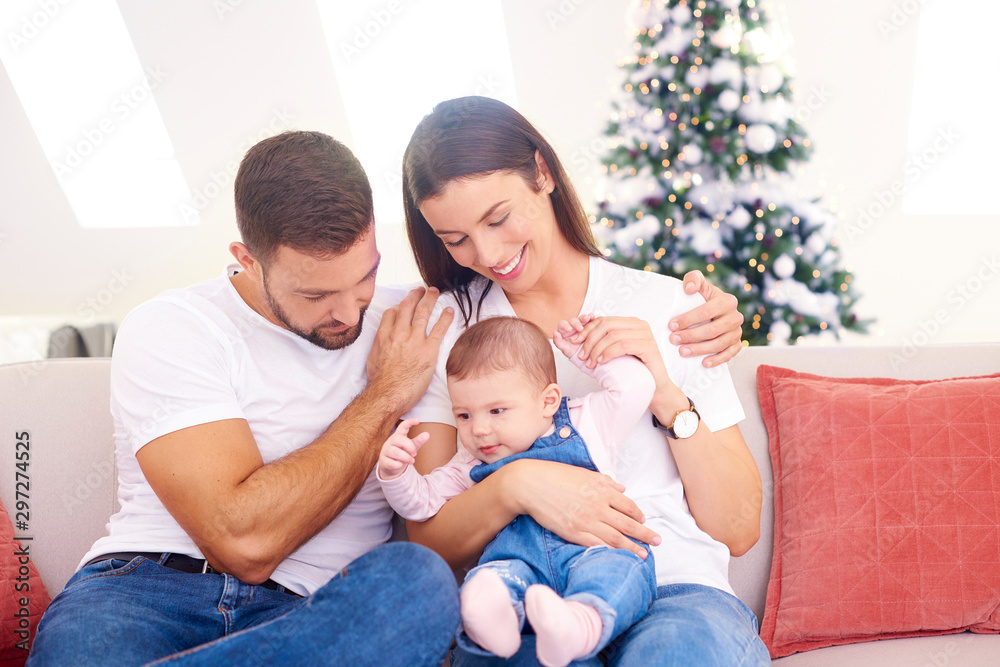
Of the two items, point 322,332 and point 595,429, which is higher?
point 322,332

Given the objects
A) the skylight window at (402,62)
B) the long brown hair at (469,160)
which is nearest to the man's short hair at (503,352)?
the long brown hair at (469,160)

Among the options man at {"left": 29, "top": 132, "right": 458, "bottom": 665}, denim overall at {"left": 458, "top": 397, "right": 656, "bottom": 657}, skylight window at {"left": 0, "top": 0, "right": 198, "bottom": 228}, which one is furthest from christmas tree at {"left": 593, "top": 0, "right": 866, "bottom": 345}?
skylight window at {"left": 0, "top": 0, "right": 198, "bottom": 228}

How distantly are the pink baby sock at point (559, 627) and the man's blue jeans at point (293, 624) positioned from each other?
0.56 feet

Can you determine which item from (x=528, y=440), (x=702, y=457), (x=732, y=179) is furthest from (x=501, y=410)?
(x=732, y=179)

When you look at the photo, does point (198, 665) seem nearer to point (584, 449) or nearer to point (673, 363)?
point (584, 449)

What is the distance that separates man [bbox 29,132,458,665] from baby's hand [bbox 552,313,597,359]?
1.03ft

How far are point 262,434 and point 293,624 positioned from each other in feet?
1.78

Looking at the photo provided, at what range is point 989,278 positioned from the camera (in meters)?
4.65

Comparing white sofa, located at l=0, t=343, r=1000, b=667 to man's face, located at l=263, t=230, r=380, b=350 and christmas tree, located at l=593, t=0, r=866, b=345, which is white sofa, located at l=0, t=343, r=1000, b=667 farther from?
christmas tree, located at l=593, t=0, r=866, b=345

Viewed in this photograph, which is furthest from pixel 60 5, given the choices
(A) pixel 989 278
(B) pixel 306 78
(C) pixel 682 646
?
(A) pixel 989 278

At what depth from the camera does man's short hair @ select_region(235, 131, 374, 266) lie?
1.47 meters

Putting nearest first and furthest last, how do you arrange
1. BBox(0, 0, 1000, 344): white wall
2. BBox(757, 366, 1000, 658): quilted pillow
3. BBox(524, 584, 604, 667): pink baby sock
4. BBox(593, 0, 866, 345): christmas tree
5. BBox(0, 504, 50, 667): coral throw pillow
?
BBox(524, 584, 604, 667): pink baby sock → BBox(0, 504, 50, 667): coral throw pillow → BBox(757, 366, 1000, 658): quilted pillow → BBox(593, 0, 866, 345): christmas tree → BBox(0, 0, 1000, 344): white wall

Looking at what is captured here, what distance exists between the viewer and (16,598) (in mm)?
1572

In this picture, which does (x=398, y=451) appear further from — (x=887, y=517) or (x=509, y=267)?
(x=887, y=517)
